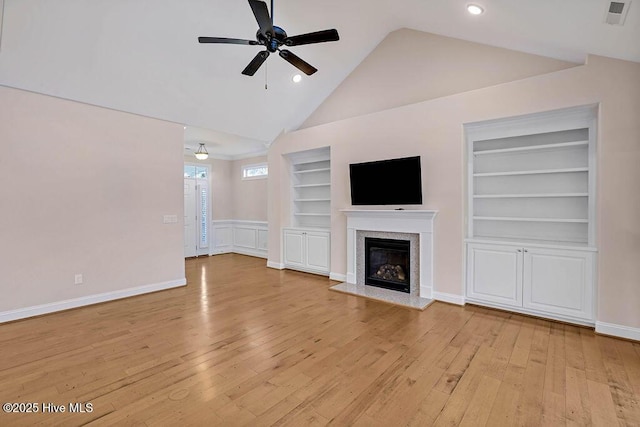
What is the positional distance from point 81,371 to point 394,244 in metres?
3.97

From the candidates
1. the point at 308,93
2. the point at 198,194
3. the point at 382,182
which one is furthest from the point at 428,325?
the point at 198,194

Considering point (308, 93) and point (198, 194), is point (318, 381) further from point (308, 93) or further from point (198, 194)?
point (198, 194)

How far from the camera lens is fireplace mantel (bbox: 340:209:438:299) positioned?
4293 millimetres

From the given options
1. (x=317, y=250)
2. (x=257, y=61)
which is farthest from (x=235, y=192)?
(x=257, y=61)

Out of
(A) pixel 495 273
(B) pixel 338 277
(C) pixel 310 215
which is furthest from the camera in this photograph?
(C) pixel 310 215

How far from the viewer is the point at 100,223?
13.9ft

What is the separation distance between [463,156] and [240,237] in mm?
6597

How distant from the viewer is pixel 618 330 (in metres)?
3.07

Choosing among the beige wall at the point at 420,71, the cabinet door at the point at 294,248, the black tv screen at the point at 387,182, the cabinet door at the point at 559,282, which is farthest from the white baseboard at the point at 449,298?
the beige wall at the point at 420,71

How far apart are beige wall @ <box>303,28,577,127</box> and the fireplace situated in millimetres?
2246

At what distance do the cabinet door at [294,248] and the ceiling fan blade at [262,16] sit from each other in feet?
12.9

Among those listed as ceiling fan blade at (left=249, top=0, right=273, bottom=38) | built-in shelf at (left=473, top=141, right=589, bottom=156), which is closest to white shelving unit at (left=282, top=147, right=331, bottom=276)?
built-in shelf at (left=473, top=141, right=589, bottom=156)

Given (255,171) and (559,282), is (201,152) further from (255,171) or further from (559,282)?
(559,282)

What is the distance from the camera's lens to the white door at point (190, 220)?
8070mm
